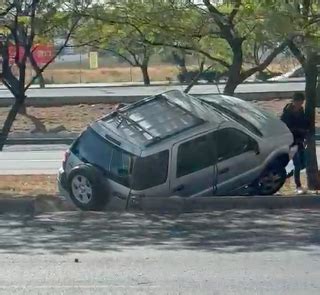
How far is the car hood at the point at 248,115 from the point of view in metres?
15.7

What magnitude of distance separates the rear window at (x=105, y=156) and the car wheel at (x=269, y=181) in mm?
2067

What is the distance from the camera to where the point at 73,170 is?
14.9 meters

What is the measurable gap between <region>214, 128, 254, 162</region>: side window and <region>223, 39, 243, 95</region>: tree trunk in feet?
9.30

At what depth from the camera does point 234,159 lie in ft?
50.0

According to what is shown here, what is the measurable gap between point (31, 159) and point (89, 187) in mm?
12408

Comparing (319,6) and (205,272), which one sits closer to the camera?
(205,272)

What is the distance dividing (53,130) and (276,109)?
7.48m

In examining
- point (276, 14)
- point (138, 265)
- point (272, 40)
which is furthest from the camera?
point (272, 40)

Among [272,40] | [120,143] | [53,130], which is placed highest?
[272,40]

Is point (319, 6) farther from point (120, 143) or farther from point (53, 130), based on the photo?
point (53, 130)

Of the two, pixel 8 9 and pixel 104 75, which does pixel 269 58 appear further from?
pixel 104 75

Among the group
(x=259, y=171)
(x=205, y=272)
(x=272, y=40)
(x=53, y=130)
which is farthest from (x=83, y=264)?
(x=53, y=130)

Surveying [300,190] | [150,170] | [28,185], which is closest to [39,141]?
[28,185]

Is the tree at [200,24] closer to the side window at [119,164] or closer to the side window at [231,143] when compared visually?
the side window at [231,143]
